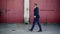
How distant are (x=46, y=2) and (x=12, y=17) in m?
3.61

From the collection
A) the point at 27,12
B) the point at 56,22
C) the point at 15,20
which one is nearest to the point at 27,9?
the point at 27,12

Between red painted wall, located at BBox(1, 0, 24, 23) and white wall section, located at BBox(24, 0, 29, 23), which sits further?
red painted wall, located at BBox(1, 0, 24, 23)

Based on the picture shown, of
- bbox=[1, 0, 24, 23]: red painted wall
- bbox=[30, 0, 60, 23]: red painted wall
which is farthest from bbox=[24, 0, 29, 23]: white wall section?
bbox=[30, 0, 60, 23]: red painted wall

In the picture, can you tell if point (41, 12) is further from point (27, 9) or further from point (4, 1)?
point (4, 1)

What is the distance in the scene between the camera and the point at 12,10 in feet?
68.5

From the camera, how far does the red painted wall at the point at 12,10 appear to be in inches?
819

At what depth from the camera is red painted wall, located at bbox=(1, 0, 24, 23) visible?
2080 cm

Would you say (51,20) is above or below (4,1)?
below

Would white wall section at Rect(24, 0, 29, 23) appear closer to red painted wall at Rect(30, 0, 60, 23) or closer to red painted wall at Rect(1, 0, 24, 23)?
red painted wall at Rect(1, 0, 24, 23)

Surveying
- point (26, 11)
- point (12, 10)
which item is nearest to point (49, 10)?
point (26, 11)

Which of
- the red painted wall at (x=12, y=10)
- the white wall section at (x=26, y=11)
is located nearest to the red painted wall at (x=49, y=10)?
the white wall section at (x=26, y=11)

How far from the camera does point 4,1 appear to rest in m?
20.8

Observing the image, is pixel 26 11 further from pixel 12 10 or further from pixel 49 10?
pixel 49 10

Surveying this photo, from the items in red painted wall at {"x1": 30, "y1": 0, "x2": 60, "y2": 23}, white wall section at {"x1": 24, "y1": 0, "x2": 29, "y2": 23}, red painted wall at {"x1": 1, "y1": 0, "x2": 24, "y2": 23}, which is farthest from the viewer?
red painted wall at {"x1": 30, "y1": 0, "x2": 60, "y2": 23}
